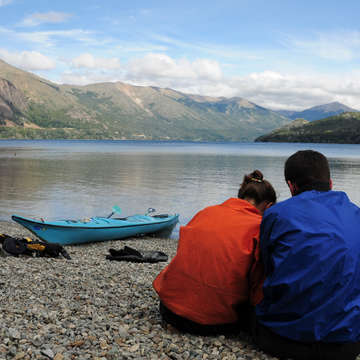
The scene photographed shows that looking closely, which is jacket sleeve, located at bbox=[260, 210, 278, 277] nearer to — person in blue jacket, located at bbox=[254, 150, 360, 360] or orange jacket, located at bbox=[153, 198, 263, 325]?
person in blue jacket, located at bbox=[254, 150, 360, 360]

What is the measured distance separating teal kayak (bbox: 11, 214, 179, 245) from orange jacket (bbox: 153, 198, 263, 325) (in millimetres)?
10894

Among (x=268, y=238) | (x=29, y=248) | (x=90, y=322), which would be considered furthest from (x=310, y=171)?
(x=29, y=248)

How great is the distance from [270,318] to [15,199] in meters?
32.8

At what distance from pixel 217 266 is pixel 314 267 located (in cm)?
132

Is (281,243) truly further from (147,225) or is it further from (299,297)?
(147,225)

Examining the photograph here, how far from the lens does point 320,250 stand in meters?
4.67

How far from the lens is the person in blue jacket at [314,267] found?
4695mm

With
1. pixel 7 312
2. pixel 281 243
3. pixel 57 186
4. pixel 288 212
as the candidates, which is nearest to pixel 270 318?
pixel 281 243

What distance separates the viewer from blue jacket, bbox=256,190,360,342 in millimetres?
4688

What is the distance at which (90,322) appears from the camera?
652cm

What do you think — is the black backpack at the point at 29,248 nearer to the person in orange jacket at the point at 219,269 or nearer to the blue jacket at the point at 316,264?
the person in orange jacket at the point at 219,269

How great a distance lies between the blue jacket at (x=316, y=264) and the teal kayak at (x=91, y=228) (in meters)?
12.4

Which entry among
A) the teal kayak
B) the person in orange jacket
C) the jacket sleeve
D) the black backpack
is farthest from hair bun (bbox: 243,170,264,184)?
the teal kayak

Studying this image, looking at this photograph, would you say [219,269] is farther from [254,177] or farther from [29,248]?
[29,248]
